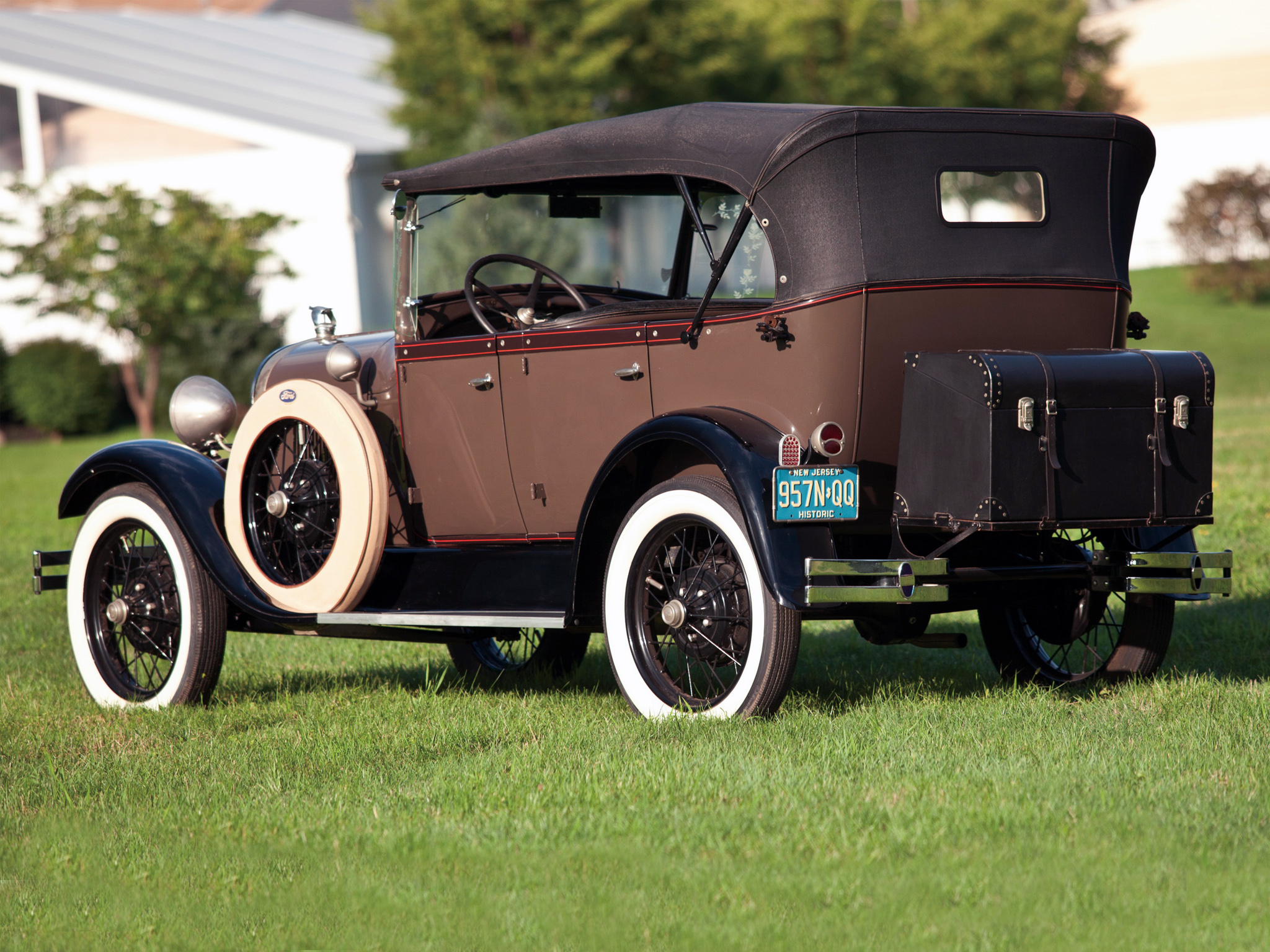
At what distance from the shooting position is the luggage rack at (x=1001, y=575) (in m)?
4.74

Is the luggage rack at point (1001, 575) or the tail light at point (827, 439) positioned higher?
the tail light at point (827, 439)

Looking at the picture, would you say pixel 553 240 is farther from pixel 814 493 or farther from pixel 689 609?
pixel 814 493

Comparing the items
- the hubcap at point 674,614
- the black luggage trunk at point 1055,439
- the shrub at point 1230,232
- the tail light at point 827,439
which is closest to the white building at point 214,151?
the shrub at point 1230,232

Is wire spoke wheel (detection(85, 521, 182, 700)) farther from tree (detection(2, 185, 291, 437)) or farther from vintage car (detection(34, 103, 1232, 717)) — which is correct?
tree (detection(2, 185, 291, 437))

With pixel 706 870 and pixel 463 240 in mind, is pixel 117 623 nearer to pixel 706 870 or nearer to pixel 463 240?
pixel 463 240

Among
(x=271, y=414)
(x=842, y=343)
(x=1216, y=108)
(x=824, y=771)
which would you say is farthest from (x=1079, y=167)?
(x=1216, y=108)

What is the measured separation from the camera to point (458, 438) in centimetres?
602

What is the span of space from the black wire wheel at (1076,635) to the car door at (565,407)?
1505 mm

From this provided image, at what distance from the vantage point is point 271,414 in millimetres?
6156

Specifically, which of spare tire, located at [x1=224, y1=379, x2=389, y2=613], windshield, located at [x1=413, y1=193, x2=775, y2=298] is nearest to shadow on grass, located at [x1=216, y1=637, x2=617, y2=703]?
spare tire, located at [x1=224, y1=379, x2=389, y2=613]

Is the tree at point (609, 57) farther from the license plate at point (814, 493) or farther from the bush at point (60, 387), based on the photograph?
the license plate at point (814, 493)

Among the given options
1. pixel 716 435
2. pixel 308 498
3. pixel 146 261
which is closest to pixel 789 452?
pixel 716 435

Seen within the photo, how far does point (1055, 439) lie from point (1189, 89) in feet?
161

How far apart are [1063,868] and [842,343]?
1866 millimetres
